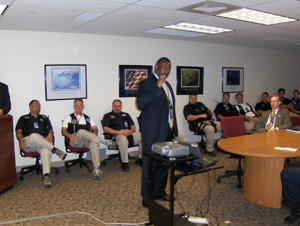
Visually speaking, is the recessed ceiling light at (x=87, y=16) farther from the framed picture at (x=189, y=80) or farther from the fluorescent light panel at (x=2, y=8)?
the framed picture at (x=189, y=80)

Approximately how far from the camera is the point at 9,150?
14.3ft

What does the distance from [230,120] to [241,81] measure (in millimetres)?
3654

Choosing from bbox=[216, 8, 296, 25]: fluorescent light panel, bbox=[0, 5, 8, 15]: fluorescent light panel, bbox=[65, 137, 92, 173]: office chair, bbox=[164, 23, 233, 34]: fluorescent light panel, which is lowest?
bbox=[65, 137, 92, 173]: office chair

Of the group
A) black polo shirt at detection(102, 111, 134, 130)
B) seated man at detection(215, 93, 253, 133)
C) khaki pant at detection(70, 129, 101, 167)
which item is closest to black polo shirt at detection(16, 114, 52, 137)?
khaki pant at detection(70, 129, 101, 167)

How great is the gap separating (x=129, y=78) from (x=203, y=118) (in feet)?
6.27

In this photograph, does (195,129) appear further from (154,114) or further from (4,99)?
(4,99)

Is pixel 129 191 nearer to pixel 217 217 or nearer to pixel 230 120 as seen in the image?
pixel 217 217

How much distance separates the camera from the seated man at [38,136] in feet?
15.7

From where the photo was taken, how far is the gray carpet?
3469 mm

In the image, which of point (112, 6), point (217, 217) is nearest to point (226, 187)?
point (217, 217)

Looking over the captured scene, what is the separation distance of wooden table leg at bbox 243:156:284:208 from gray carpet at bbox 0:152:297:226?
108 millimetres

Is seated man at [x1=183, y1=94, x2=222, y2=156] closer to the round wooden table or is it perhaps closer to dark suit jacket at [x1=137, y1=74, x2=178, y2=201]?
the round wooden table

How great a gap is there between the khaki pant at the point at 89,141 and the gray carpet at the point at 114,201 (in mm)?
359

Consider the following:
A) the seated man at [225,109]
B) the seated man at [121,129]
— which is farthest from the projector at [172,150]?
the seated man at [225,109]
